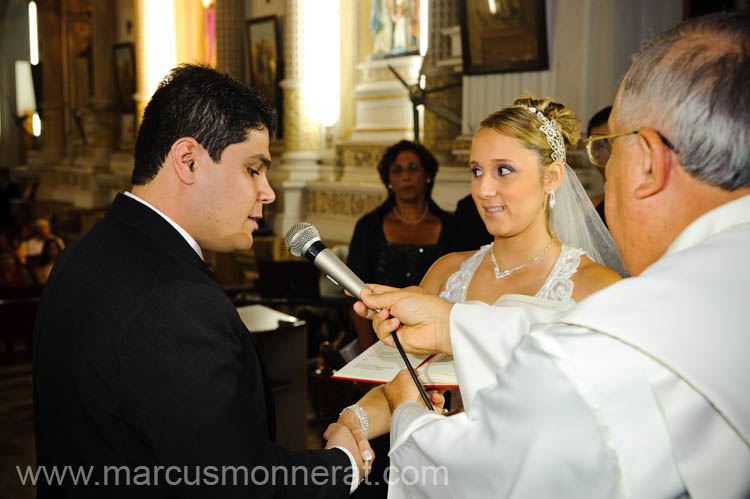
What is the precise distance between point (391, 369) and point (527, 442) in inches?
31.7

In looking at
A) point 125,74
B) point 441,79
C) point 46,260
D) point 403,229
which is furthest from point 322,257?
point 125,74

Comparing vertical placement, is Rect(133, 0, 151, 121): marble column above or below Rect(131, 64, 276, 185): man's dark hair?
above

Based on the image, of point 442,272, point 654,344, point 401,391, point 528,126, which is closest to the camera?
point 654,344

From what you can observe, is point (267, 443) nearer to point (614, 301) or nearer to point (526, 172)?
point (614, 301)

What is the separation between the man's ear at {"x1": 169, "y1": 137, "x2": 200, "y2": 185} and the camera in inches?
63.7

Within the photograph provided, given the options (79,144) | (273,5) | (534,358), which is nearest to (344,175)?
(273,5)

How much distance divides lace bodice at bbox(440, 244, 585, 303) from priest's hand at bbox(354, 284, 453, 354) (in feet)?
2.24

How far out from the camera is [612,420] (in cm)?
107

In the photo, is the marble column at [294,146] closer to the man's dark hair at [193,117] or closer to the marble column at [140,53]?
the marble column at [140,53]

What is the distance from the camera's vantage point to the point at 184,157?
1.62 m

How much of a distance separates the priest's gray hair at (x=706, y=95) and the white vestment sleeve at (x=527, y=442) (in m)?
0.44

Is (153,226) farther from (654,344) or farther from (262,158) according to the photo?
(654,344)

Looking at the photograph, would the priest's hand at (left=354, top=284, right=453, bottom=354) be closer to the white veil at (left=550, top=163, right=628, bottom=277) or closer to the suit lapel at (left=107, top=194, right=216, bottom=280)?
the suit lapel at (left=107, top=194, right=216, bottom=280)

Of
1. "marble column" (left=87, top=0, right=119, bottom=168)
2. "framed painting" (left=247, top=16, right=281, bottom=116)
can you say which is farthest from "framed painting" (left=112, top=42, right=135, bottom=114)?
"framed painting" (left=247, top=16, right=281, bottom=116)
